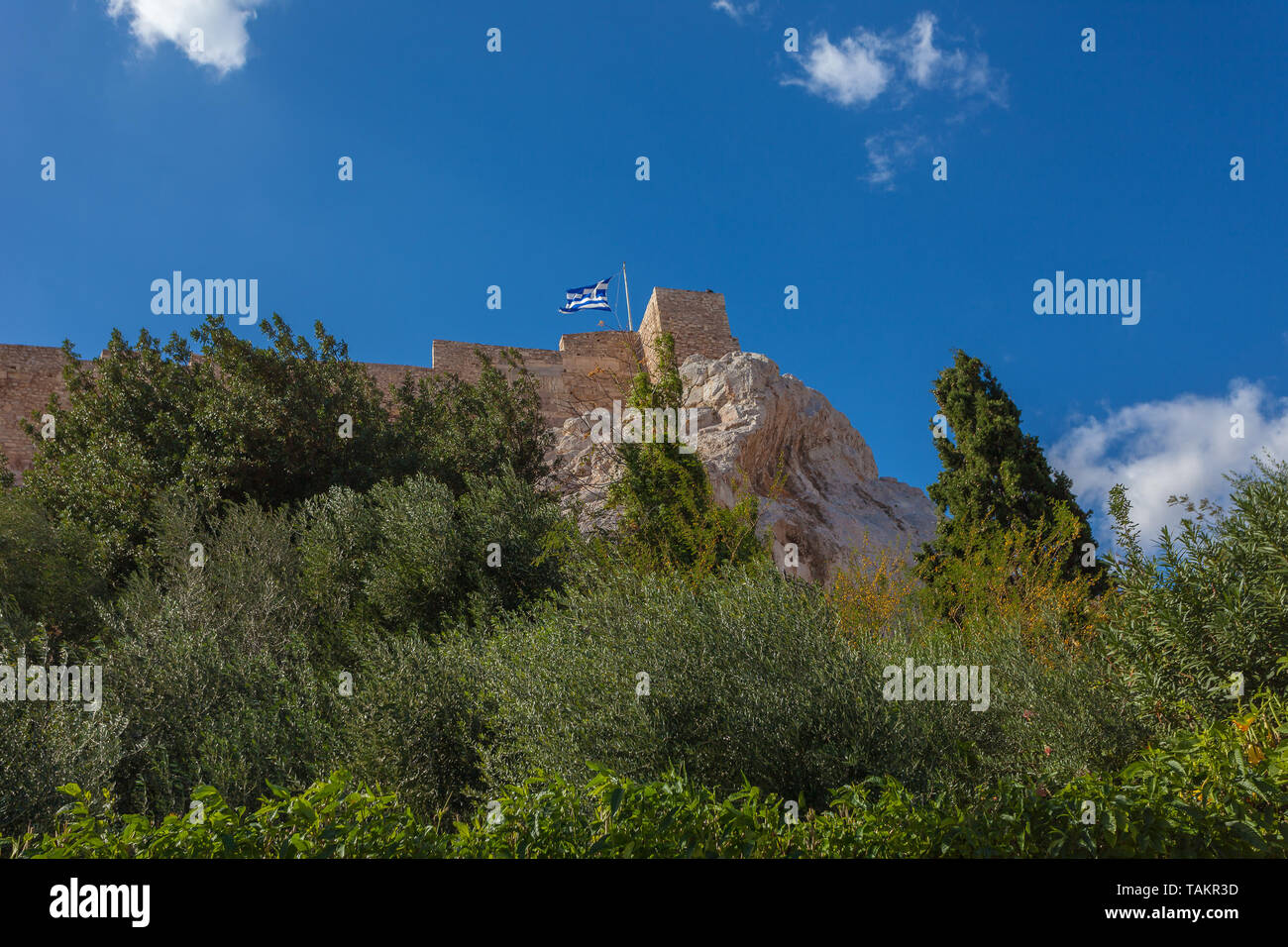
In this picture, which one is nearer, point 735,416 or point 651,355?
point 735,416

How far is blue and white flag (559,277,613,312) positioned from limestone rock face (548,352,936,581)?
18.6ft

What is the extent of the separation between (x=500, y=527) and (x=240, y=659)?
461 cm

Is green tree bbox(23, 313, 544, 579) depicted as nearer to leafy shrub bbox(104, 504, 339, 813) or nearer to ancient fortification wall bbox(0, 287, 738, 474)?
leafy shrub bbox(104, 504, 339, 813)

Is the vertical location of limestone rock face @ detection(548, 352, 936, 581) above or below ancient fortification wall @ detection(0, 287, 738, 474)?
below

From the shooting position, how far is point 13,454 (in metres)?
22.6

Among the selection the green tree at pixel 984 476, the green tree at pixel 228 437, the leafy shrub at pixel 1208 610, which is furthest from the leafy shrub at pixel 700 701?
the green tree at pixel 984 476

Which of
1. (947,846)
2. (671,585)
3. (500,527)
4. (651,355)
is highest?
(651,355)

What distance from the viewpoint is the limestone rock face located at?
63.3 feet

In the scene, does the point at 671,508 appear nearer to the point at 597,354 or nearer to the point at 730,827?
the point at 730,827

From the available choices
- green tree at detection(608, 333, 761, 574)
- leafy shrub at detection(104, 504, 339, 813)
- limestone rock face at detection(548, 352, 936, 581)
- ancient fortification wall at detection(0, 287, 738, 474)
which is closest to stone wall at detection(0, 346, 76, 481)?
ancient fortification wall at detection(0, 287, 738, 474)

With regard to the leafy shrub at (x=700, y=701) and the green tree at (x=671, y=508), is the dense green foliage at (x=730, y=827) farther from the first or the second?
the green tree at (x=671, y=508)

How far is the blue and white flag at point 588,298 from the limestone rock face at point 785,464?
18.6 feet
